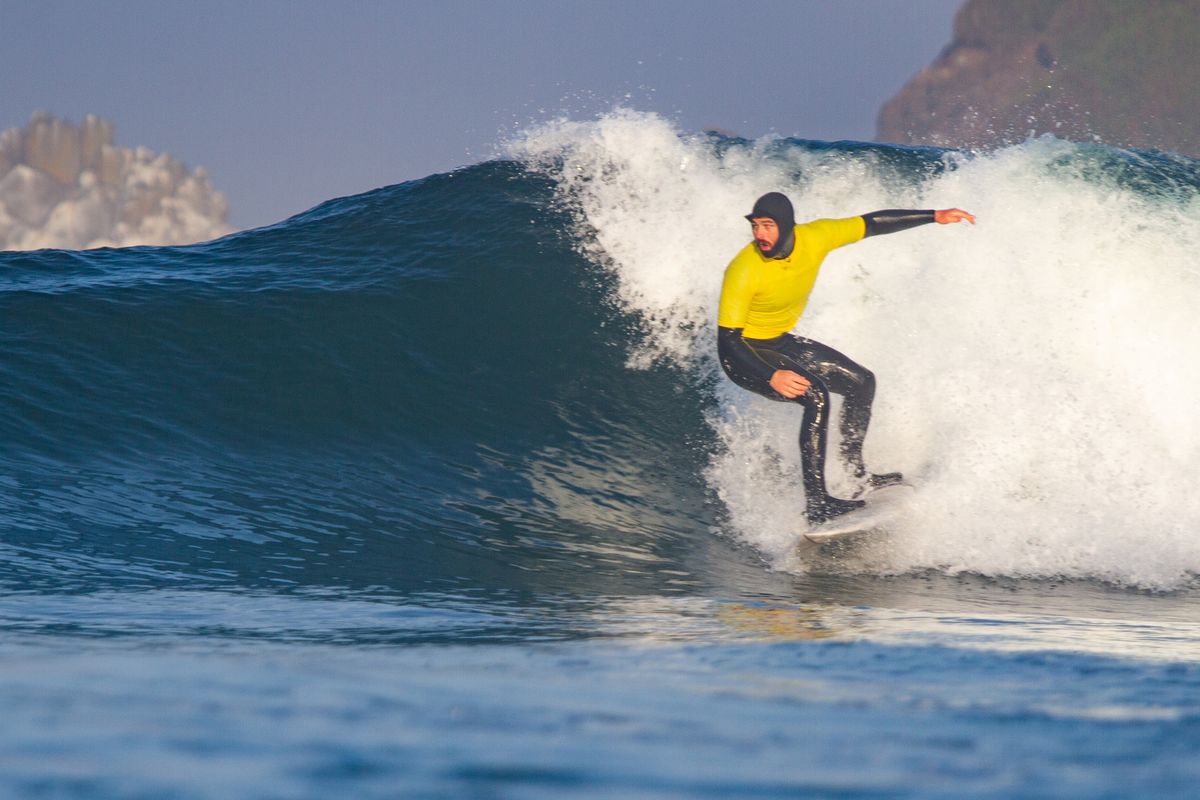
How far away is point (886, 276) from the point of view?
29.8ft

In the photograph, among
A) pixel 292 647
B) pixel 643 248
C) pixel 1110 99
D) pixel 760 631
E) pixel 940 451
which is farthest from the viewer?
pixel 1110 99

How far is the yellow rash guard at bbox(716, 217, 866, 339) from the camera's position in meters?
6.02

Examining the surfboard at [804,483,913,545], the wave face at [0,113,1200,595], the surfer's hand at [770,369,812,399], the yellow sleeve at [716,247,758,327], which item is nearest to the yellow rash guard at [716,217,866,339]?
the yellow sleeve at [716,247,758,327]

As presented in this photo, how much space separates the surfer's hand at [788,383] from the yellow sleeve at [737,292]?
33cm

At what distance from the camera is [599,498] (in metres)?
7.44

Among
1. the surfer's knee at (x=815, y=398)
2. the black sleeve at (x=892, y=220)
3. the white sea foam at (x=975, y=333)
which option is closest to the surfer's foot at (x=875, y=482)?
the white sea foam at (x=975, y=333)

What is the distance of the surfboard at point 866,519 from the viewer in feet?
20.0

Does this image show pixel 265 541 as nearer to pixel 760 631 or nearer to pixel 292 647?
pixel 292 647

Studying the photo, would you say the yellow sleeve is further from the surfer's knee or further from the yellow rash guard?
the surfer's knee

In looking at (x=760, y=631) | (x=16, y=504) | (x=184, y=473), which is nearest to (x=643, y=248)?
(x=184, y=473)

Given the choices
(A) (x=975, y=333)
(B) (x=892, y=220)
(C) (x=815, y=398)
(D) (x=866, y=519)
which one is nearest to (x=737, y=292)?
(C) (x=815, y=398)

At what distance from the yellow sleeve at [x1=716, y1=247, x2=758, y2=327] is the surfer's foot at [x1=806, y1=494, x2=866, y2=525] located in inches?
40.2

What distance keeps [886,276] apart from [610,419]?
2.43 metres

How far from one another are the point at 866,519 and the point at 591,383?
328 cm
